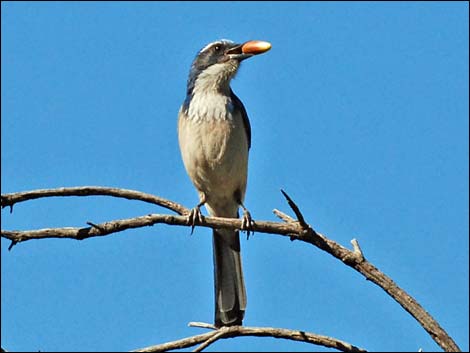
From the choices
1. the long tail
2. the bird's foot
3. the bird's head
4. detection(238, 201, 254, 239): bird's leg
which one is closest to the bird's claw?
detection(238, 201, 254, 239): bird's leg

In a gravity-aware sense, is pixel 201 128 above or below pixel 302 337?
above

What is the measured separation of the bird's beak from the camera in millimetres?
8031

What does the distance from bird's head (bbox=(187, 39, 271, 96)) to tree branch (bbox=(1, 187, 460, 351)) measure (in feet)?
8.15

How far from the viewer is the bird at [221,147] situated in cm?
777

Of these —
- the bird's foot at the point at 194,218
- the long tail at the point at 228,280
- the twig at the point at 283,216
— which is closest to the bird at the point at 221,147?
the long tail at the point at 228,280

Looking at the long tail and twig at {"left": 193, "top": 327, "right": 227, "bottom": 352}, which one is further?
the long tail

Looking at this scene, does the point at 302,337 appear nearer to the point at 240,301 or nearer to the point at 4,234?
the point at 4,234

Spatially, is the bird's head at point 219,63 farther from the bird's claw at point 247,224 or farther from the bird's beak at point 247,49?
the bird's claw at point 247,224

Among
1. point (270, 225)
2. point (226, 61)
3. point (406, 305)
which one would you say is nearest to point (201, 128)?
point (226, 61)

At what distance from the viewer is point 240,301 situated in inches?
299

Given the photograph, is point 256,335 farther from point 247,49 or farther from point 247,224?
point 247,49

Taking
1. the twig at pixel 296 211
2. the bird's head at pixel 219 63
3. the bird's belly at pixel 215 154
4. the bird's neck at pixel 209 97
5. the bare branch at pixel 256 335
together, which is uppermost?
the bird's head at pixel 219 63

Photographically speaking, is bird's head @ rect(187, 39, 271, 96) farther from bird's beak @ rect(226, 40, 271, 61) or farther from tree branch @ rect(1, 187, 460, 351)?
tree branch @ rect(1, 187, 460, 351)

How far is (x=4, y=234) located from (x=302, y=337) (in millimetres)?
1913
